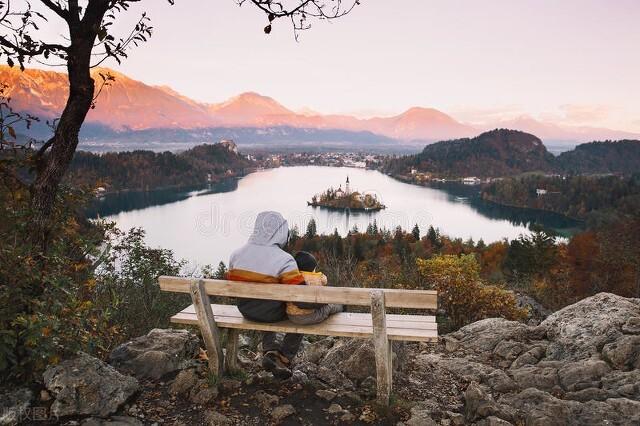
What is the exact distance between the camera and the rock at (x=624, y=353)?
16.6ft

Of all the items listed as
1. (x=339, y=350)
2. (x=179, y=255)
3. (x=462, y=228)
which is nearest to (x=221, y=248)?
(x=179, y=255)

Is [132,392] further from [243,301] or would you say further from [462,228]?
[462,228]

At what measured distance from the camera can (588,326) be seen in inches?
236

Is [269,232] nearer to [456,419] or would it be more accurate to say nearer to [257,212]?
[456,419]

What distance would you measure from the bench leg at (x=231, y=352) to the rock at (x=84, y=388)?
3.01 ft

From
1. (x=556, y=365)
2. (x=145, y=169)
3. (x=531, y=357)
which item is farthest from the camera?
(x=145, y=169)

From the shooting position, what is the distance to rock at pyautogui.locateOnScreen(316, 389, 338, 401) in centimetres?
408

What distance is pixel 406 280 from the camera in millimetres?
13086

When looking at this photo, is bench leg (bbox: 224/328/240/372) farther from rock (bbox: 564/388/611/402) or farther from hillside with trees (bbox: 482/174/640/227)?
hillside with trees (bbox: 482/174/640/227)

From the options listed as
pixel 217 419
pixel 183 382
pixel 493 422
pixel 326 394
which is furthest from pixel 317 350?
pixel 493 422

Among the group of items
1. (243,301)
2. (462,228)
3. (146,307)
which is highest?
(243,301)

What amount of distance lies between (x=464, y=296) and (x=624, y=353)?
473cm

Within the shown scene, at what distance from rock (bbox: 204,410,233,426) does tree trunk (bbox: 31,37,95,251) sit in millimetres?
1908

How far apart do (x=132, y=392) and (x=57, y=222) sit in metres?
1.55
